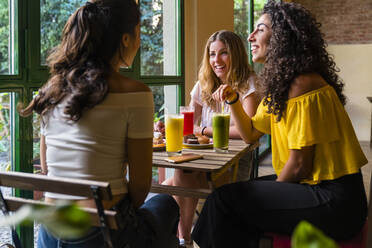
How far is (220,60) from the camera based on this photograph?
2660 mm

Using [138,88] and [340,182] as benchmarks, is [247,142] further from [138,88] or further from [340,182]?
[138,88]

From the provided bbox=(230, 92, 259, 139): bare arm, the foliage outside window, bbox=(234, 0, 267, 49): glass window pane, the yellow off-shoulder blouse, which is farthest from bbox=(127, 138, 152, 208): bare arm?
bbox=(234, 0, 267, 49): glass window pane

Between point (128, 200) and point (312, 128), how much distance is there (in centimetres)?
73

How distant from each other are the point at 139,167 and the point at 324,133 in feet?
2.41

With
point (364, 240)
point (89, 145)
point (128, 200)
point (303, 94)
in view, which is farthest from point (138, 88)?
point (364, 240)

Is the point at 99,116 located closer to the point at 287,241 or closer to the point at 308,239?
the point at 287,241

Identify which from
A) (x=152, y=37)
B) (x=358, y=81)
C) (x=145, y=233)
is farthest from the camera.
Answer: (x=358, y=81)

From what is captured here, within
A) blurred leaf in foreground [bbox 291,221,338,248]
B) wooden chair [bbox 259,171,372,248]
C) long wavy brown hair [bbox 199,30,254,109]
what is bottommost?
wooden chair [bbox 259,171,372,248]

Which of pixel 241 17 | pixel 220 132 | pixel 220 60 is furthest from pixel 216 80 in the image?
pixel 241 17

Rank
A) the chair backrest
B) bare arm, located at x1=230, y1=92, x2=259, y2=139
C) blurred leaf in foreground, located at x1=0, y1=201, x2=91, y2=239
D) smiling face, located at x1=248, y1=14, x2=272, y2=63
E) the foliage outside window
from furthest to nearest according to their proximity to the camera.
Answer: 1. the foliage outside window
2. bare arm, located at x1=230, y1=92, x2=259, y2=139
3. smiling face, located at x1=248, y1=14, x2=272, y2=63
4. the chair backrest
5. blurred leaf in foreground, located at x1=0, y1=201, x2=91, y2=239

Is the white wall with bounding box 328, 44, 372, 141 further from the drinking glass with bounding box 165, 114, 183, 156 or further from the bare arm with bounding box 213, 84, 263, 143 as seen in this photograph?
the drinking glass with bounding box 165, 114, 183, 156

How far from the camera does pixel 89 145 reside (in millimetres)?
1276

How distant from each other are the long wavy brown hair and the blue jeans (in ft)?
3.81

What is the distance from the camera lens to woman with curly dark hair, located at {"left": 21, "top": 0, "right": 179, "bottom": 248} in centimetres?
127
